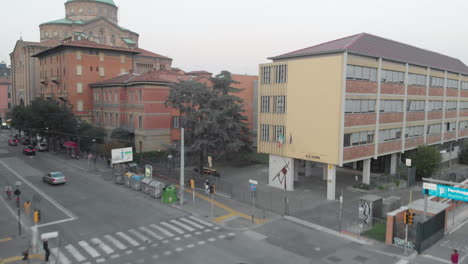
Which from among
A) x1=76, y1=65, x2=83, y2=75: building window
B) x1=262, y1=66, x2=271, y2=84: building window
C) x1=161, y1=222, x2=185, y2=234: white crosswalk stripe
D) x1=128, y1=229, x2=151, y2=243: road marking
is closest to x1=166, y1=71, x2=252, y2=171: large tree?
x1=262, y1=66, x2=271, y2=84: building window

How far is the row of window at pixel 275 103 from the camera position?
34.1m

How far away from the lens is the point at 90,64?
6438 cm

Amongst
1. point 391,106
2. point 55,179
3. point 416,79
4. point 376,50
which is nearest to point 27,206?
point 55,179

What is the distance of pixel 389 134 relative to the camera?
36500 millimetres

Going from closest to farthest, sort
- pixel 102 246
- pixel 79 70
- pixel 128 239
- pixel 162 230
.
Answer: pixel 102 246
pixel 128 239
pixel 162 230
pixel 79 70

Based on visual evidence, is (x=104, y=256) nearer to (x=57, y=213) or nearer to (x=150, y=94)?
(x=57, y=213)

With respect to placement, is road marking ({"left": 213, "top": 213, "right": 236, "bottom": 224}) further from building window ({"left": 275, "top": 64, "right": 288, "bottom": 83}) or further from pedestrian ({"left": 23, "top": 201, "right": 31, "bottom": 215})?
building window ({"left": 275, "top": 64, "right": 288, "bottom": 83})

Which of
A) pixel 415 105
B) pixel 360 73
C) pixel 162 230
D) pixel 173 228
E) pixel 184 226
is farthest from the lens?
pixel 415 105

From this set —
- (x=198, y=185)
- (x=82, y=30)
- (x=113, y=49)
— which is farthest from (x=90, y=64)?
(x=198, y=185)

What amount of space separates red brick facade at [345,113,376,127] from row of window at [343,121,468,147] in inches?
34.2

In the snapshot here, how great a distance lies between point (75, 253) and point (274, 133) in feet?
68.3

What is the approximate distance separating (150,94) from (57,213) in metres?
25.0

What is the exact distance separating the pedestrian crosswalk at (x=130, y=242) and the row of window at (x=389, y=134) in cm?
1470

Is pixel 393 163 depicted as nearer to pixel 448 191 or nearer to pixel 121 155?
pixel 448 191
